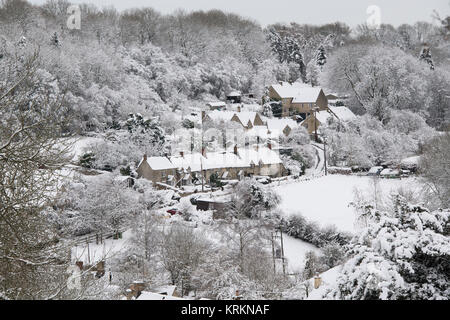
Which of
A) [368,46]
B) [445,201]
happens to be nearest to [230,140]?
[368,46]

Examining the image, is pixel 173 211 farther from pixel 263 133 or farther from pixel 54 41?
pixel 54 41

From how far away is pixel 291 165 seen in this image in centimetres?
2791

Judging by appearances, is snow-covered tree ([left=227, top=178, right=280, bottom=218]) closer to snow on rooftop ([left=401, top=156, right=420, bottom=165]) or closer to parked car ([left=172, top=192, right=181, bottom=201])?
parked car ([left=172, top=192, right=181, bottom=201])

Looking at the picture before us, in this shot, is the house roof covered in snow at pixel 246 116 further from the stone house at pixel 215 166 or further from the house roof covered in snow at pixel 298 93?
the house roof covered in snow at pixel 298 93

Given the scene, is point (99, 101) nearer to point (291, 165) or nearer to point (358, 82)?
point (291, 165)

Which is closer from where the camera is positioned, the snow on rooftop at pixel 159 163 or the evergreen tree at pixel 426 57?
the snow on rooftop at pixel 159 163

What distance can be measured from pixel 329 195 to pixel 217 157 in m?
8.29

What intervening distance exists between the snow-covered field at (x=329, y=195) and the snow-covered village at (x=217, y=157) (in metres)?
0.14

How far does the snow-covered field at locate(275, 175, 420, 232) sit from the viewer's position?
1755 centimetres

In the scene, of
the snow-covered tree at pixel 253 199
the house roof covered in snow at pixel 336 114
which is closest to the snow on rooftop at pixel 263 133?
the house roof covered in snow at pixel 336 114

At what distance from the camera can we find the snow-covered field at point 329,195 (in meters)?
17.5

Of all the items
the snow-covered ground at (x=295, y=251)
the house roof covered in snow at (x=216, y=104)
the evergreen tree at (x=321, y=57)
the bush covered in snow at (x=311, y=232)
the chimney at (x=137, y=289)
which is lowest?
the snow-covered ground at (x=295, y=251)

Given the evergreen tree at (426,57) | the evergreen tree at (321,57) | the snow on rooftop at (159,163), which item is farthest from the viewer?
the evergreen tree at (321,57)
